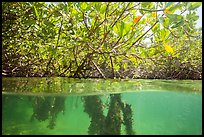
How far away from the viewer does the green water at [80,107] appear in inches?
129

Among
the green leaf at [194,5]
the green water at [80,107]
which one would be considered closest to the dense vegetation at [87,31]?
the green leaf at [194,5]

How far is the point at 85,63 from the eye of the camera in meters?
4.13

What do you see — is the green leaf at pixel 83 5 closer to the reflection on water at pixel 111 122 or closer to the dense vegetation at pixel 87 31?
the dense vegetation at pixel 87 31

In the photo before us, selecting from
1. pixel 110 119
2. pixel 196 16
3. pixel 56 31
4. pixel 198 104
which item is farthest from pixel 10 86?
pixel 198 104

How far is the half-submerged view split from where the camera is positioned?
2.56 metres

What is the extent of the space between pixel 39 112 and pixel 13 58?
3.55 ft

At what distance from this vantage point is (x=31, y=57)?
4195 mm

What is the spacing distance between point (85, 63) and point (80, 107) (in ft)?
4.95

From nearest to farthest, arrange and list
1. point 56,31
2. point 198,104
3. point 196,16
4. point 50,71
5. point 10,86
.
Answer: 1. point 196,16
2. point 56,31
3. point 10,86
4. point 50,71
5. point 198,104

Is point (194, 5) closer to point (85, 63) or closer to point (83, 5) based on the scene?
point (83, 5)

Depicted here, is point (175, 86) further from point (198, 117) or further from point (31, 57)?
point (31, 57)

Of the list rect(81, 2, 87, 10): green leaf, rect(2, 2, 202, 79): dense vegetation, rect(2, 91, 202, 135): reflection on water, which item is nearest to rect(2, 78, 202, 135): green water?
rect(2, 91, 202, 135): reflection on water

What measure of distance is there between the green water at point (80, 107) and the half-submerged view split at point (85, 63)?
0.01 meters

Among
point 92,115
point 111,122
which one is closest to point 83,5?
point 111,122
